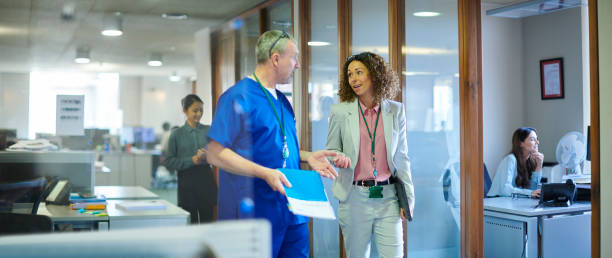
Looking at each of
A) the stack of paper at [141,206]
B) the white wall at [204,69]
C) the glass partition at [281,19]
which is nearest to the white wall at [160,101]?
the white wall at [204,69]

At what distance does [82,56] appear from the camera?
2990 millimetres

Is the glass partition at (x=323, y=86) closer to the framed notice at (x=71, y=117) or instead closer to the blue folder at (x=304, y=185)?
the framed notice at (x=71, y=117)

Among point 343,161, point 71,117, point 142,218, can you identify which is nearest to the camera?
point 343,161

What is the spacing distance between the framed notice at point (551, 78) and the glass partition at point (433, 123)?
2203 millimetres

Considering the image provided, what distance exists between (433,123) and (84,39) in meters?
1.94

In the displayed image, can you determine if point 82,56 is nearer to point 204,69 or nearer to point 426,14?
point 204,69

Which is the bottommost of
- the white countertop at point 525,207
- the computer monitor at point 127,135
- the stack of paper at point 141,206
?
the white countertop at point 525,207

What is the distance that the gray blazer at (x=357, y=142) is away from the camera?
2.00 meters

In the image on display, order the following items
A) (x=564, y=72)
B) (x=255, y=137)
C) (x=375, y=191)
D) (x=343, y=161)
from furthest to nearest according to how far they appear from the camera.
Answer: (x=564, y=72), (x=375, y=191), (x=343, y=161), (x=255, y=137)

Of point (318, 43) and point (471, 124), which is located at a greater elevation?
point (318, 43)

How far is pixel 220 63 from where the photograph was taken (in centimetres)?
329

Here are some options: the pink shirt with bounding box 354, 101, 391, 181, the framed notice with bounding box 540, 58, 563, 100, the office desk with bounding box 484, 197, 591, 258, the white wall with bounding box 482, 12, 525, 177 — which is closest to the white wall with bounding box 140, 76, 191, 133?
the pink shirt with bounding box 354, 101, 391, 181

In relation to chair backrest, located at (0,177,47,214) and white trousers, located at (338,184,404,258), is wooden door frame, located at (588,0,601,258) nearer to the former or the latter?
white trousers, located at (338,184,404,258)

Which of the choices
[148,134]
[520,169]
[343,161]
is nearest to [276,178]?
[343,161]
